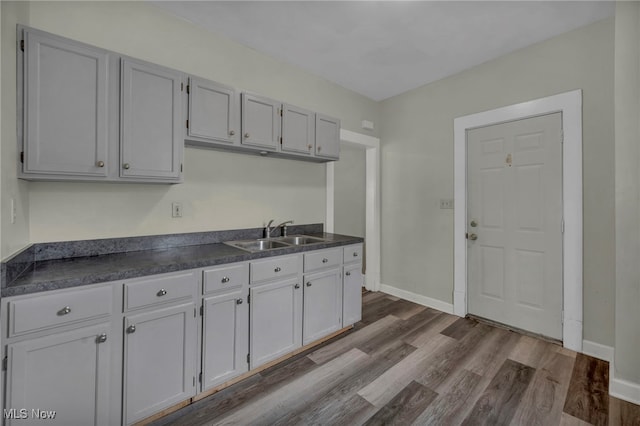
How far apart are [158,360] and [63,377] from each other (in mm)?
403

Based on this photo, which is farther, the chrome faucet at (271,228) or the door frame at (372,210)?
the door frame at (372,210)

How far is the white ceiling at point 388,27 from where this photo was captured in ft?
6.91

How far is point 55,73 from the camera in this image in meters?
1.53

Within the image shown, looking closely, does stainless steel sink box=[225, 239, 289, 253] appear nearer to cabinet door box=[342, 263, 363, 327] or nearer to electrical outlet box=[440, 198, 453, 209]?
cabinet door box=[342, 263, 363, 327]

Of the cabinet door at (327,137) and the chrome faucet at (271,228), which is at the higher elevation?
the cabinet door at (327,137)

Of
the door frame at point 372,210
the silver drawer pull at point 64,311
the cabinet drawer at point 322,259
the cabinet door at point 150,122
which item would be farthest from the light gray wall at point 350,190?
the silver drawer pull at point 64,311

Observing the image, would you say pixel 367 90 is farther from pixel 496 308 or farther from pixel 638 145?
pixel 496 308

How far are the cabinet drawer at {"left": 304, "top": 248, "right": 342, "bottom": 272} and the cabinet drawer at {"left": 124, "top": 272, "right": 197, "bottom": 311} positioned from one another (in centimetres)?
92

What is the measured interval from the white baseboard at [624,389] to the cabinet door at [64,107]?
3599 mm

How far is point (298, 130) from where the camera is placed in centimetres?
262

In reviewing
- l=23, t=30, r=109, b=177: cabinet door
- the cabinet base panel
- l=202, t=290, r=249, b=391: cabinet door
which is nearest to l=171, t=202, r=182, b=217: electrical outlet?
l=23, t=30, r=109, b=177: cabinet door

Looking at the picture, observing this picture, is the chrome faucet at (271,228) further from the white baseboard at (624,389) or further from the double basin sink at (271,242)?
the white baseboard at (624,389)

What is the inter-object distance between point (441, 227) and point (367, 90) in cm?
199

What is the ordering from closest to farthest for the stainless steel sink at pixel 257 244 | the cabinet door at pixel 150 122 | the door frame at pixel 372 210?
the cabinet door at pixel 150 122, the stainless steel sink at pixel 257 244, the door frame at pixel 372 210
